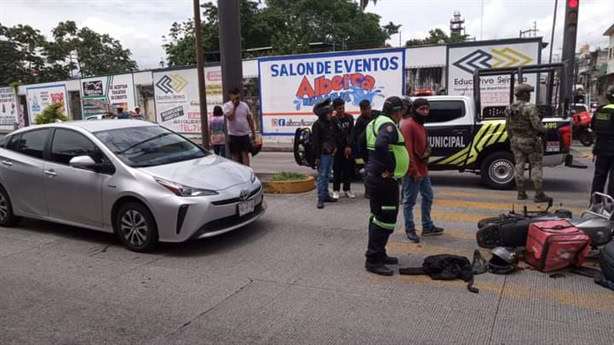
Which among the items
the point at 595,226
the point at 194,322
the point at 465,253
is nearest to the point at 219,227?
the point at 194,322

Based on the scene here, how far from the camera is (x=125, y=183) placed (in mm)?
5555

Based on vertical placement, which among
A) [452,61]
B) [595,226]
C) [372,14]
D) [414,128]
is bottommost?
[595,226]

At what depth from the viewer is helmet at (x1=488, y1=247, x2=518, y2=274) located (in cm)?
470

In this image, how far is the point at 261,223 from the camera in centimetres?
686

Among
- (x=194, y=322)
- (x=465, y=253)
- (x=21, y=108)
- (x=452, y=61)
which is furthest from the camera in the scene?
(x=21, y=108)

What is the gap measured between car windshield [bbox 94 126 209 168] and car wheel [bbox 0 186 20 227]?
1.88 metres

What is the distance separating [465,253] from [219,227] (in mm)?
2797

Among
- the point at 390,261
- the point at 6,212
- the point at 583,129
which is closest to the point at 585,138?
the point at 583,129

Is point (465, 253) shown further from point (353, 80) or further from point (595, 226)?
point (353, 80)

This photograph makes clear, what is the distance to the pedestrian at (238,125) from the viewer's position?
879 centimetres

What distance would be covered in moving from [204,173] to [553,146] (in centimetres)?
636

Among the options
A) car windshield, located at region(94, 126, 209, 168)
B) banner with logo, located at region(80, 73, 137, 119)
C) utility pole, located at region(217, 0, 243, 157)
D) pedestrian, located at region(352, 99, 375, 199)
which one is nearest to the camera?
car windshield, located at region(94, 126, 209, 168)

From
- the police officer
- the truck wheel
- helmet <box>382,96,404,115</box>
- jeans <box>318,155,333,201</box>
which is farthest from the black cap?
the truck wheel

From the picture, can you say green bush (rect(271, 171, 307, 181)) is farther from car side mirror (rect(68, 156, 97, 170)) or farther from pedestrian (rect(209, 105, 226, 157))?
car side mirror (rect(68, 156, 97, 170))
